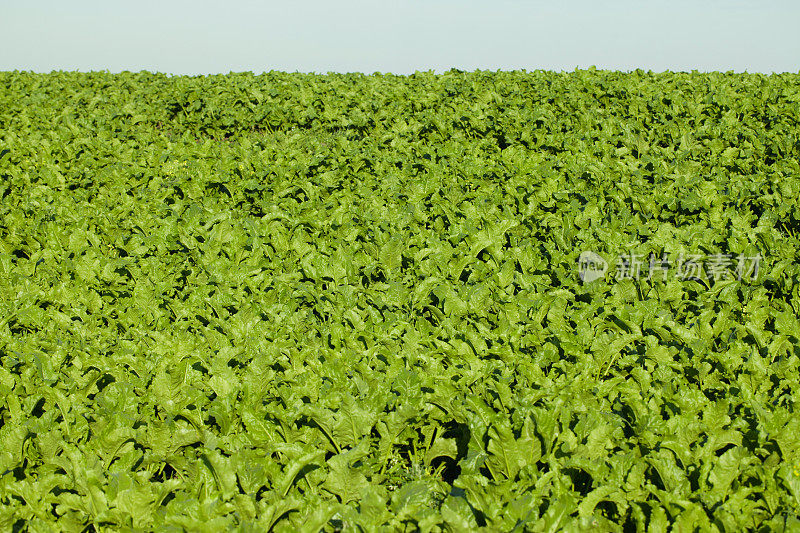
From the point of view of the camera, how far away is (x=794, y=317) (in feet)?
14.0

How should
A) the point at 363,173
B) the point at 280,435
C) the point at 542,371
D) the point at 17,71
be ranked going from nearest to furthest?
the point at 280,435, the point at 542,371, the point at 363,173, the point at 17,71

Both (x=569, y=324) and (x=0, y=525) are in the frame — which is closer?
(x=0, y=525)

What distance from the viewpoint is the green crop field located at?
283cm

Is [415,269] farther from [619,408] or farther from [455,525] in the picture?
[455,525]

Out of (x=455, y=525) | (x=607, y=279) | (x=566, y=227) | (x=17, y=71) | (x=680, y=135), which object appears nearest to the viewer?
(x=455, y=525)

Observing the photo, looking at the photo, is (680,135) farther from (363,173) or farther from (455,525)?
(455,525)

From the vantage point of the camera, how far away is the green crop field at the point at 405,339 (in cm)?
283

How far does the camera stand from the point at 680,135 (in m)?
10.2

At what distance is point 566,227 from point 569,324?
2.13m

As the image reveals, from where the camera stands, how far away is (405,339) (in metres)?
4.10

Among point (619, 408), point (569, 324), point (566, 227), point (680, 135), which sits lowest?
point (619, 408)

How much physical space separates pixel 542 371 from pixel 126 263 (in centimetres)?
399

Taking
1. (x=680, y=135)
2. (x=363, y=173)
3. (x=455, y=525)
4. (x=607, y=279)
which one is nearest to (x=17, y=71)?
(x=363, y=173)

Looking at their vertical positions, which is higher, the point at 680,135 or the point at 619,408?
the point at 680,135
